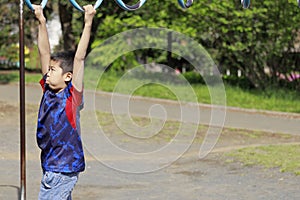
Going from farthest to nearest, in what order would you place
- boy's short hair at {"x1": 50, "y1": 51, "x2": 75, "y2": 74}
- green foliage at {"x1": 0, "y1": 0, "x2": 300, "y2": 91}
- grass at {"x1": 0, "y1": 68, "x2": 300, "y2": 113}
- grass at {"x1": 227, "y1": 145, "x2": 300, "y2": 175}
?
1. green foliage at {"x1": 0, "y1": 0, "x2": 300, "y2": 91}
2. grass at {"x1": 0, "y1": 68, "x2": 300, "y2": 113}
3. grass at {"x1": 227, "y1": 145, "x2": 300, "y2": 175}
4. boy's short hair at {"x1": 50, "y1": 51, "x2": 75, "y2": 74}

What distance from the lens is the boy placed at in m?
4.29

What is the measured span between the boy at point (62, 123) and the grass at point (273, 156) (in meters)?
4.37

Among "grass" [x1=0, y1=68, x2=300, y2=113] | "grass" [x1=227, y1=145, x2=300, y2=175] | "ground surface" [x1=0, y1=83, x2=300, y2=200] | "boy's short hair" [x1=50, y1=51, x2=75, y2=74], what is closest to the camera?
"boy's short hair" [x1=50, y1=51, x2=75, y2=74]

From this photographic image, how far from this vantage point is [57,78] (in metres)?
4.35

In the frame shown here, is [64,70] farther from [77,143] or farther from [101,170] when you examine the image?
[101,170]

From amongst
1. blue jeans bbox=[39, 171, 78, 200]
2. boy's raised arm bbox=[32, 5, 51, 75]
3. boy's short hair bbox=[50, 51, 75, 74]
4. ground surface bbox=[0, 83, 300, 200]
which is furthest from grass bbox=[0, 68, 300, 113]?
blue jeans bbox=[39, 171, 78, 200]

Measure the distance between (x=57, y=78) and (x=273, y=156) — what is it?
554 cm

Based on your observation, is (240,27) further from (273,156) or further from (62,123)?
(62,123)

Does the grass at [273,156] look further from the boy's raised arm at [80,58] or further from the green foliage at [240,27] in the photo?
the green foliage at [240,27]

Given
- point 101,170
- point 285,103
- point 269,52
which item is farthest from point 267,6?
point 101,170

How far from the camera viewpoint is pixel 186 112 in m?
15.0

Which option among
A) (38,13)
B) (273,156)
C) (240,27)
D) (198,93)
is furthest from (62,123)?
(198,93)

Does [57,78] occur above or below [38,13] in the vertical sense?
below

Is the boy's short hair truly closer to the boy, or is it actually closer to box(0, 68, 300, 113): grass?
the boy
